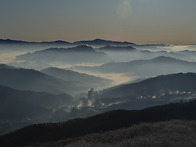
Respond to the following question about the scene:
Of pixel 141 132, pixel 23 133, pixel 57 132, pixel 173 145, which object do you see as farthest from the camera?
pixel 23 133

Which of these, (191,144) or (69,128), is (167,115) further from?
(191,144)

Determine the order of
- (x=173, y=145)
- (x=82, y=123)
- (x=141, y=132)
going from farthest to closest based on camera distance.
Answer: (x=82, y=123) → (x=141, y=132) → (x=173, y=145)

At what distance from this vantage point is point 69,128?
8019cm

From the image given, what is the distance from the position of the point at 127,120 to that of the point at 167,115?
1467 cm

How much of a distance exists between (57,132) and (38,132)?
13417 mm

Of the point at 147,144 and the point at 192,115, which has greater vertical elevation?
the point at 147,144

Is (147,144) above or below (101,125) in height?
above

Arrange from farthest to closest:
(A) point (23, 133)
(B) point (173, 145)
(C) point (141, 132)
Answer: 1. (A) point (23, 133)
2. (C) point (141, 132)
3. (B) point (173, 145)

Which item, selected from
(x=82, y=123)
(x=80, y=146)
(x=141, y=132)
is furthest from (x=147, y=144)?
(x=82, y=123)

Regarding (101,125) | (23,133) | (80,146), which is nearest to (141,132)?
(80,146)

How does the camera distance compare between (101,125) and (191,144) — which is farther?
(101,125)

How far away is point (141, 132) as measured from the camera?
3503 centimetres

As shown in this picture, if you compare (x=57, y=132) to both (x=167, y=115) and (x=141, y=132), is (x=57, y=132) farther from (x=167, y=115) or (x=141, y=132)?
(x=141, y=132)

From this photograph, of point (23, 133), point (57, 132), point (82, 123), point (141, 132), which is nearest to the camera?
point (141, 132)
